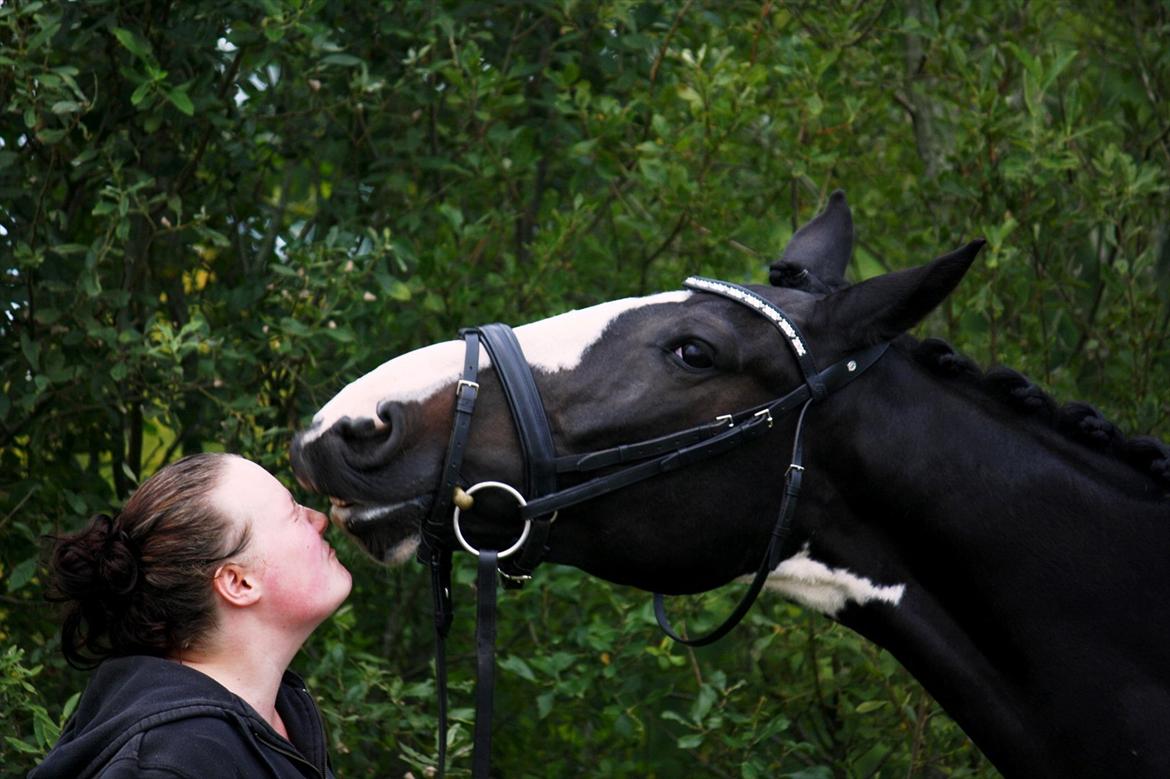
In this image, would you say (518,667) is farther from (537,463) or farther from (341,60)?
(341,60)

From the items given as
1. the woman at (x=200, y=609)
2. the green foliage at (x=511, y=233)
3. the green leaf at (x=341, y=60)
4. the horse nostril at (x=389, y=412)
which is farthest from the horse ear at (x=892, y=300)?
the green leaf at (x=341, y=60)

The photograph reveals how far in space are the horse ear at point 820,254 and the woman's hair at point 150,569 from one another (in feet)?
4.56

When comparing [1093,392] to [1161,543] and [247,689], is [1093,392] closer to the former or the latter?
[1161,543]

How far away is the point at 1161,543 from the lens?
291 centimetres

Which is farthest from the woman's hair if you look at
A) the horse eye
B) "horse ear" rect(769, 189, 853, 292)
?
"horse ear" rect(769, 189, 853, 292)

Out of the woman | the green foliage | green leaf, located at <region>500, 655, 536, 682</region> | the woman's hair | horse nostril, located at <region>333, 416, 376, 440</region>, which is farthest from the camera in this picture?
the green foliage

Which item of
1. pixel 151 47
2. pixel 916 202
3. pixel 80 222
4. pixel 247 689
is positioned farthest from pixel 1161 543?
pixel 80 222

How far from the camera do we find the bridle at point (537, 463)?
9.25 ft

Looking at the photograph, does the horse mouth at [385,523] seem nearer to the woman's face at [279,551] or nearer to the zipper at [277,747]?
the woman's face at [279,551]

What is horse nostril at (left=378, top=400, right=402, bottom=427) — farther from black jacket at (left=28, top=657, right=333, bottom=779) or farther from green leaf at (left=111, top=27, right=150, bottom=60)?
green leaf at (left=111, top=27, right=150, bottom=60)

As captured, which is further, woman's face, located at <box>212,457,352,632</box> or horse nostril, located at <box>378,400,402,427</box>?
horse nostril, located at <box>378,400,402,427</box>

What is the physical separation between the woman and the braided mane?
1.39 metres

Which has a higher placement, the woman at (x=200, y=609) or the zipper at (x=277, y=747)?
the woman at (x=200, y=609)

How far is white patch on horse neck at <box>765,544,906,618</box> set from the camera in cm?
299
